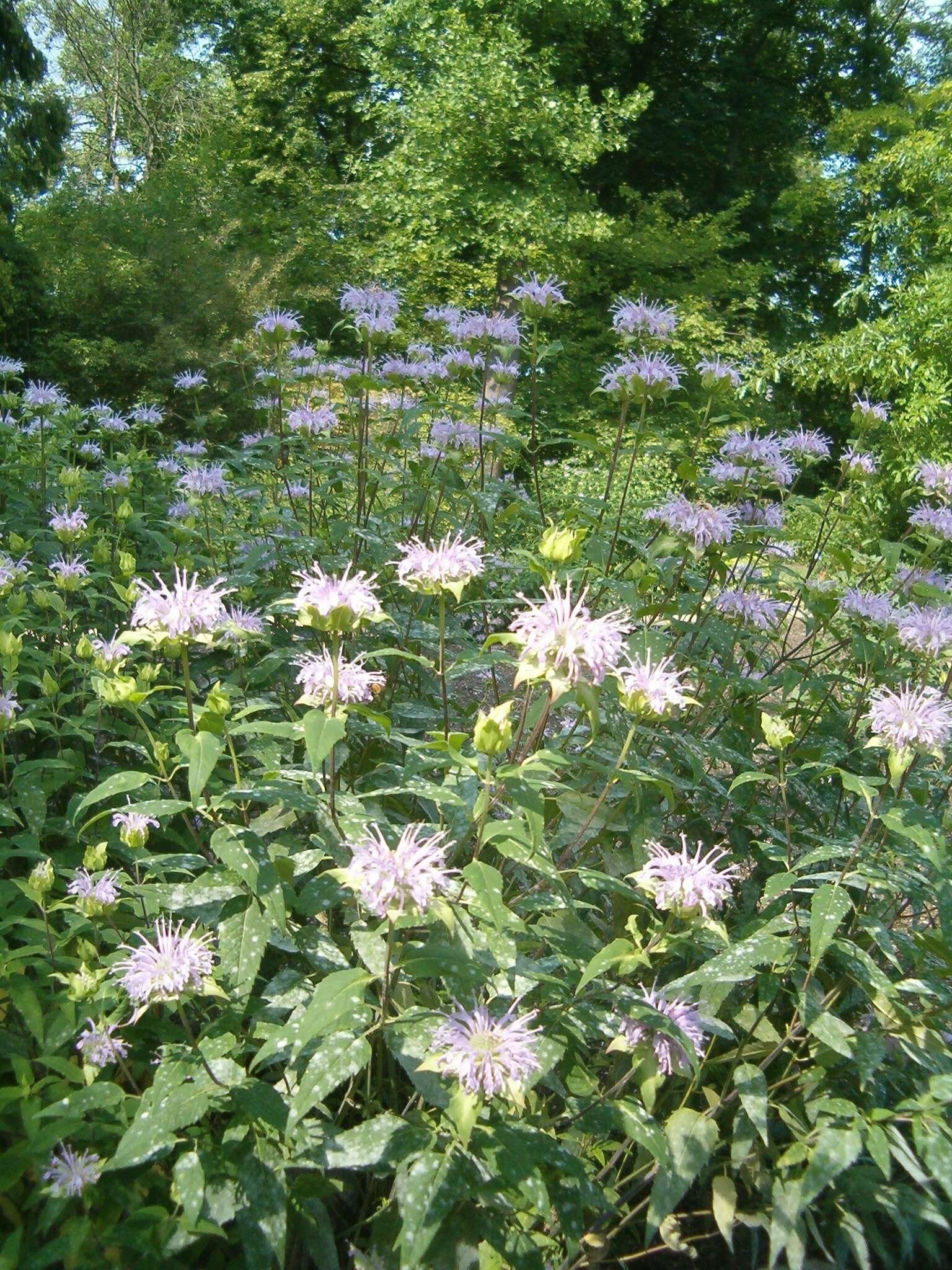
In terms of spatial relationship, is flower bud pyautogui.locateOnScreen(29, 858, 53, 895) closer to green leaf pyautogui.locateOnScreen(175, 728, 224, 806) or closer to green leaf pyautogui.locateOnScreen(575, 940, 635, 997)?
green leaf pyautogui.locateOnScreen(175, 728, 224, 806)

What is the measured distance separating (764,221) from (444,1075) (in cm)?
1511

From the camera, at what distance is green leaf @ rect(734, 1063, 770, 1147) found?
1.54 m

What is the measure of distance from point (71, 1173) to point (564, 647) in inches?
45.0

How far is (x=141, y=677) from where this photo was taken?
1.88 m

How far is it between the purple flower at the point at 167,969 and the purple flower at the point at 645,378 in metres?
1.50

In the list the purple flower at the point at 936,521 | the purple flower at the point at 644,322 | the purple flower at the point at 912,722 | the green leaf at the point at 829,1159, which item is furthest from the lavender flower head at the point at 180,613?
the purple flower at the point at 936,521

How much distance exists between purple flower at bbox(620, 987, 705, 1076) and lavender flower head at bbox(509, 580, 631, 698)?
56 centimetres

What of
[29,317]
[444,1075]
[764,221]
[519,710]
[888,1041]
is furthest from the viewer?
[764,221]

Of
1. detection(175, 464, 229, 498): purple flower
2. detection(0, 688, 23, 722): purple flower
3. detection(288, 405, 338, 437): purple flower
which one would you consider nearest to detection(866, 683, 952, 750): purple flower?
detection(0, 688, 23, 722): purple flower

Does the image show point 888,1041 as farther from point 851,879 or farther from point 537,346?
point 537,346

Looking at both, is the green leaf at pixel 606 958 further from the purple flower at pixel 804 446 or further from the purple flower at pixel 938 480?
the purple flower at pixel 804 446

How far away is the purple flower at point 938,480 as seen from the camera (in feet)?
7.98

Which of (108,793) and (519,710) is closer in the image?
(108,793)

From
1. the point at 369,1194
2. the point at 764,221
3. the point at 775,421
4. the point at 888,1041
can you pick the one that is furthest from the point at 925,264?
the point at 369,1194
